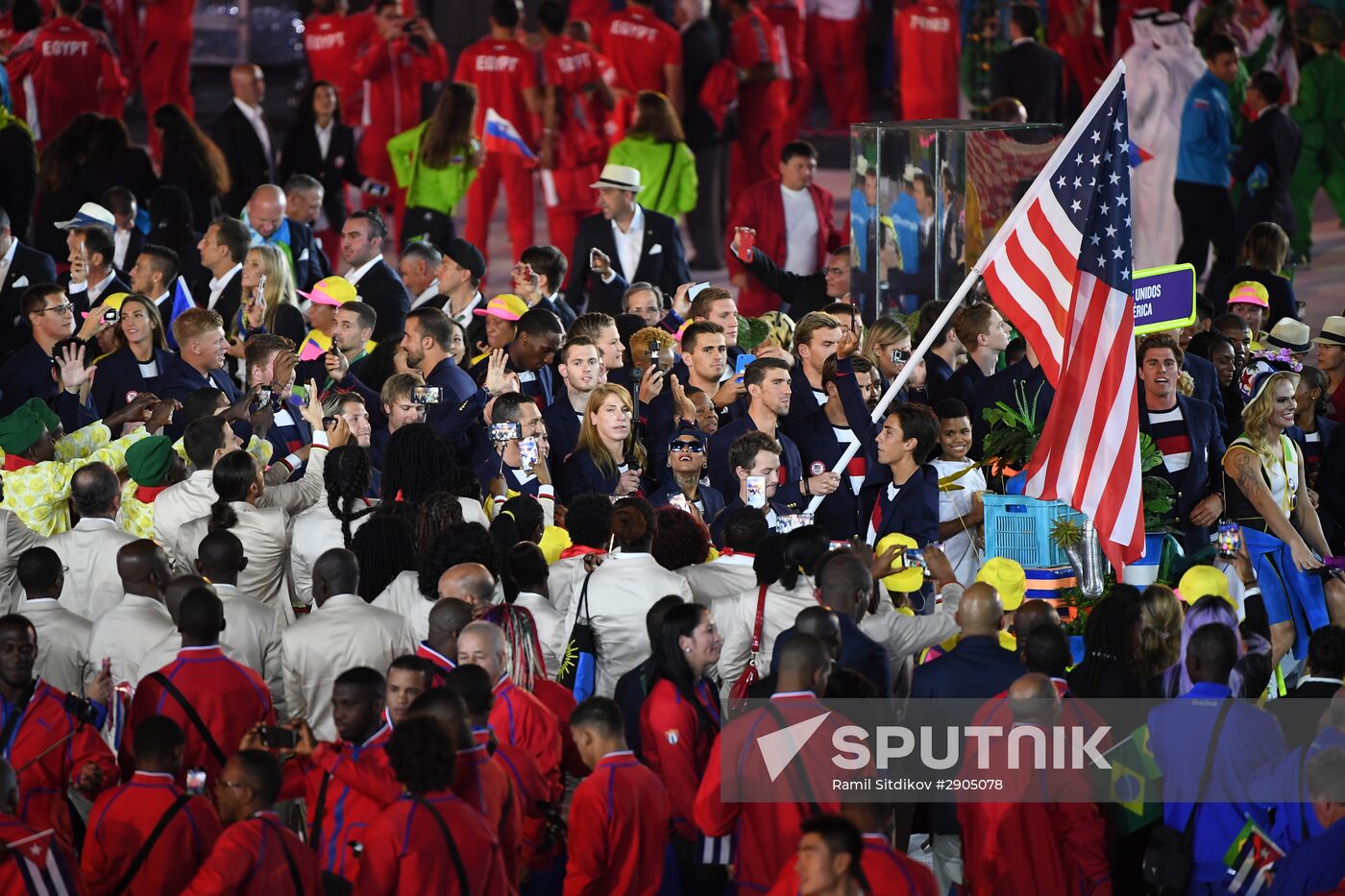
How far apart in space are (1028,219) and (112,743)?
15.1ft

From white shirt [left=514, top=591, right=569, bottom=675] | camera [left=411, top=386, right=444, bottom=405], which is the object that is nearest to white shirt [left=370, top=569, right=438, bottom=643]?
white shirt [left=514, top=591, right=569, bottom=675]

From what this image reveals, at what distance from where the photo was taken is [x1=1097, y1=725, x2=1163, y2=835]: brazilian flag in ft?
23.9

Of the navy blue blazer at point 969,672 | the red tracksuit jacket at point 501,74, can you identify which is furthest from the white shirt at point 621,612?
the red tracksuit jacket at point 501,74

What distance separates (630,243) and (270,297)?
299 centimetres

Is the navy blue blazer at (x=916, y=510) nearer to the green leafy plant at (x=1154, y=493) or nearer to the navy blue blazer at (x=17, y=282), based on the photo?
the green leafy plant at (x=1154, y=493)

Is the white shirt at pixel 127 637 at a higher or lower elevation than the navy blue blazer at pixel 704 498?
higher

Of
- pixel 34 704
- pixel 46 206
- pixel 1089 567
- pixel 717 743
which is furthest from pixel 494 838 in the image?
pixel 46 206

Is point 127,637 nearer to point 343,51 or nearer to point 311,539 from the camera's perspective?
point 311,539

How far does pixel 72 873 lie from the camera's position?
623cm

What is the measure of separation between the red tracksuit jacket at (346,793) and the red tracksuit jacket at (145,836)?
423 millimetres

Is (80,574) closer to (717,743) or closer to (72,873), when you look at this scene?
(72,873)

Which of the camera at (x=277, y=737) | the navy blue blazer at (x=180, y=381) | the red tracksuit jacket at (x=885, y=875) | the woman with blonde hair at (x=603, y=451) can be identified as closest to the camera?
the red tracksuit jacket at (x=885, y=875)

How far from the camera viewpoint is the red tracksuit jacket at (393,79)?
1866cm

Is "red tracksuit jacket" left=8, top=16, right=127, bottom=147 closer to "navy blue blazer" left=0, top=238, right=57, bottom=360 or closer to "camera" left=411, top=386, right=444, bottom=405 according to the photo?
"navy blue blazer" left=0, top=238, right=57, bottom=360
